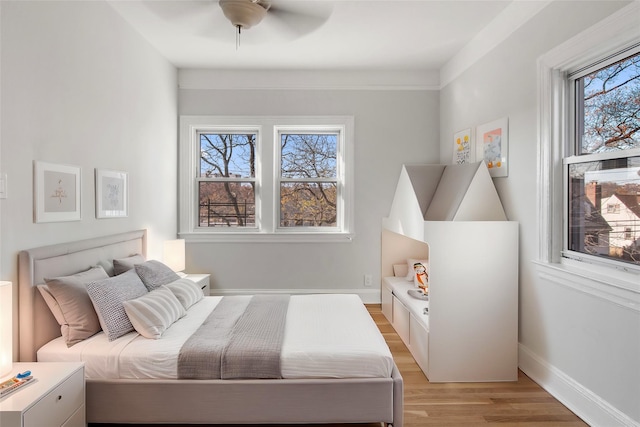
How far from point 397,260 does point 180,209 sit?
2.56 metres

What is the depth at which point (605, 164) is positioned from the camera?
2.18 m

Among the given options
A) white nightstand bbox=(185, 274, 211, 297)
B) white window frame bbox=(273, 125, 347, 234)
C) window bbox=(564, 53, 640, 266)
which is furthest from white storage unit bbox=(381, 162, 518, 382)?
white nightstand bbox=(185, 274, 211, 297)

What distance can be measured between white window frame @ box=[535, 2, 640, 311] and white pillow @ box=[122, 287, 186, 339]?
2433 millimetres

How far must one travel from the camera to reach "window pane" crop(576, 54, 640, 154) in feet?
6.65

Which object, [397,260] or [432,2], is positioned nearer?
[432,2]

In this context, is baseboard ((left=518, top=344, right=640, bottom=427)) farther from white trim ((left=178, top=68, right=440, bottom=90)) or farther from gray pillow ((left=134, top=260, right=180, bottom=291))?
white trim ((left=178, top=68, right=440, bottom=90))

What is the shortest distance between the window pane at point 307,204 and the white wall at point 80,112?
1.33 m

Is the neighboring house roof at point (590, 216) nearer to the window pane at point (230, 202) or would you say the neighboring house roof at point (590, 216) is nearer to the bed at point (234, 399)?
the bed at point (234, 399)

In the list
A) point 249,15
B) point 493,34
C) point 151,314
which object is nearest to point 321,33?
point 249,15

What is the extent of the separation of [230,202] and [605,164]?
3.59 meters

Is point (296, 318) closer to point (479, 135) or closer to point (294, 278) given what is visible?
point (294, 278)

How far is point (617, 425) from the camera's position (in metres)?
1.97

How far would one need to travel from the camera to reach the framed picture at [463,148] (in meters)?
3.63

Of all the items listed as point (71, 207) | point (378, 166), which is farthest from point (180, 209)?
point (378, 166)
